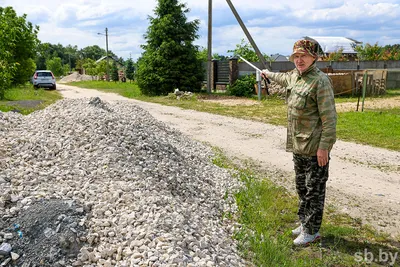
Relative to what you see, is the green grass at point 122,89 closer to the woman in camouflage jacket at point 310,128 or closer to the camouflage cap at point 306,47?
the woman in camouflage jacket at point 310,128

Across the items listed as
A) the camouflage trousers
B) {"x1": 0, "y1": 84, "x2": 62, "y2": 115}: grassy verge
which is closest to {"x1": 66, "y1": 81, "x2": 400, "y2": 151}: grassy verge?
the camouflage trousers

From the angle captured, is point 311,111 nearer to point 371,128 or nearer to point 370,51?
point 371,128

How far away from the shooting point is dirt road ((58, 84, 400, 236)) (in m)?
4.76

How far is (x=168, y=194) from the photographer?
4.22m

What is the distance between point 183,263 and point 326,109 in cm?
175

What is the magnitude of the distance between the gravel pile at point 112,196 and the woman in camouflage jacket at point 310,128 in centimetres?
82

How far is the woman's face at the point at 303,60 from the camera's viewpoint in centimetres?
341

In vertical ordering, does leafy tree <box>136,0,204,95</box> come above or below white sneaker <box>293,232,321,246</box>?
above

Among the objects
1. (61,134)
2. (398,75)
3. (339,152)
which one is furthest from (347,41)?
(61,134)

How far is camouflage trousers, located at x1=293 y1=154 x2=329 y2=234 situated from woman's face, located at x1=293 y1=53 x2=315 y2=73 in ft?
2.70

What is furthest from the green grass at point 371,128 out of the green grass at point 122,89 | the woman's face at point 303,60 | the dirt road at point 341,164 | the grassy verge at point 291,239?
the green grass at point 122,89

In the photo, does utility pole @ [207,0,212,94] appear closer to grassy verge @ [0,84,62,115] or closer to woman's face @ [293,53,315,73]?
grassy verge @ [0,84,62,115]

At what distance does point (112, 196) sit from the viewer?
3777mm

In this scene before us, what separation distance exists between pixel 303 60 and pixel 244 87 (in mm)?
16336
